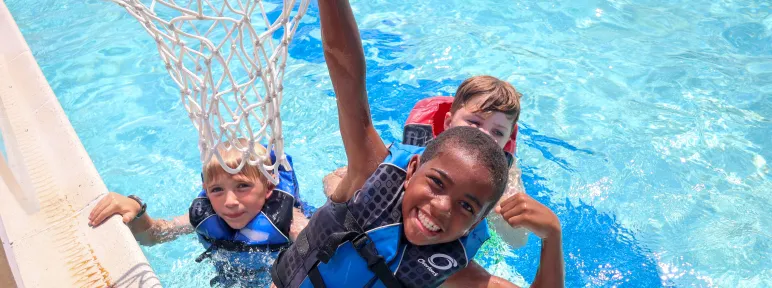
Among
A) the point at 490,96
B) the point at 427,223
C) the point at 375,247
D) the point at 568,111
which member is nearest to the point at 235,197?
the point at 375,247

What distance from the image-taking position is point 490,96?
3.79 meters

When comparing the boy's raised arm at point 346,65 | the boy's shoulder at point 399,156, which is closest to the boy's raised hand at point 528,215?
the boy's shoulder at point 399,156

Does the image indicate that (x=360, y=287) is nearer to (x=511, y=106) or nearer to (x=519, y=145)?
(x=511, y=106)

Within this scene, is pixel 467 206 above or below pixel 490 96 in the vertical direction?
above

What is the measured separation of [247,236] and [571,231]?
2.35 metres

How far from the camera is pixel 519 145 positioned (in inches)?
213

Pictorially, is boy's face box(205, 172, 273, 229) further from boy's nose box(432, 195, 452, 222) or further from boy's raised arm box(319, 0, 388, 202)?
boy's nose box(432, 195, 452, 222)

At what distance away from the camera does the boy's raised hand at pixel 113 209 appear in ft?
11.6

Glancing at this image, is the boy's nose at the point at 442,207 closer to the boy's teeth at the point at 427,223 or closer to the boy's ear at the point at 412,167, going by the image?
the boy's teeth at the point at 427,223

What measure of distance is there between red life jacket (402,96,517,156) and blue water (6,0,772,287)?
898mm

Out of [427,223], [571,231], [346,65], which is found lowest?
[571,231]

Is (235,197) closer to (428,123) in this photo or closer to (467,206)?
(428,123)

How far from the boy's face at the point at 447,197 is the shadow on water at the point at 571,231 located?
2183 millimetres

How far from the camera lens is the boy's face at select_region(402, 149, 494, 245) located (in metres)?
2.35
